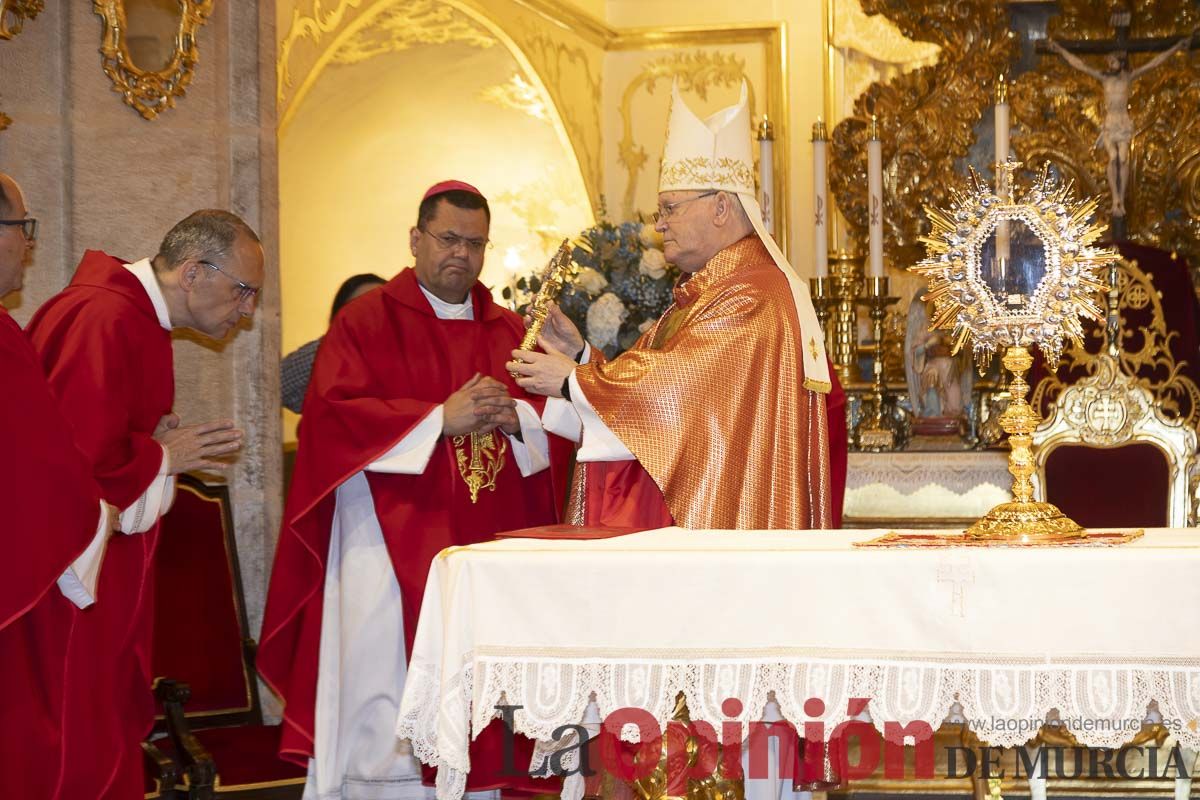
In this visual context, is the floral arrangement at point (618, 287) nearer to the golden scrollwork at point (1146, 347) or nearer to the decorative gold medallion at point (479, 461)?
the decorative gold medallion at point (479, 461)

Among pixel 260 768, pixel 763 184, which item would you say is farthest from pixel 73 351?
pixel 763 184

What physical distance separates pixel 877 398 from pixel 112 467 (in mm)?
3127

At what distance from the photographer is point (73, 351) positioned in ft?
13.1

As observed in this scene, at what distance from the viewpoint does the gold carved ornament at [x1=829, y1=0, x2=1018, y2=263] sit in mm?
7266

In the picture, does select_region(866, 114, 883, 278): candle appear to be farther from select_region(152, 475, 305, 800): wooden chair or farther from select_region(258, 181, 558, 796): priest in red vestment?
select_region(152, 475, 305, 800): wooden chair

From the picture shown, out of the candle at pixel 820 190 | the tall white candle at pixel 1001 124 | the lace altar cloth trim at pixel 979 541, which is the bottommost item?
the lace altar cloth trim at pixel 979 541

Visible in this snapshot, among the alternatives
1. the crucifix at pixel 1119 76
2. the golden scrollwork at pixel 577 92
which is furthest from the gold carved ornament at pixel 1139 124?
the golden scrollwork at pixel 577 92

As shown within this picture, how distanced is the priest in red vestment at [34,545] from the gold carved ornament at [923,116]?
4.54 m

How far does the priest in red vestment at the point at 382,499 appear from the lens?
472cm

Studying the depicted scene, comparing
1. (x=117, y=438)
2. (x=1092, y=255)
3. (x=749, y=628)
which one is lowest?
(x=749, y=628)

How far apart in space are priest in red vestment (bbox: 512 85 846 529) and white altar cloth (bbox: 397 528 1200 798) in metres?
0.67

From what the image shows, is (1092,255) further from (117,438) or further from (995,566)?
(117,438)

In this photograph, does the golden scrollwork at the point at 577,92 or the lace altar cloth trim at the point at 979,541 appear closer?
the lace altar cloth trim at the point at 979,541

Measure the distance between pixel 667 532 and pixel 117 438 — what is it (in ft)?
4.81
